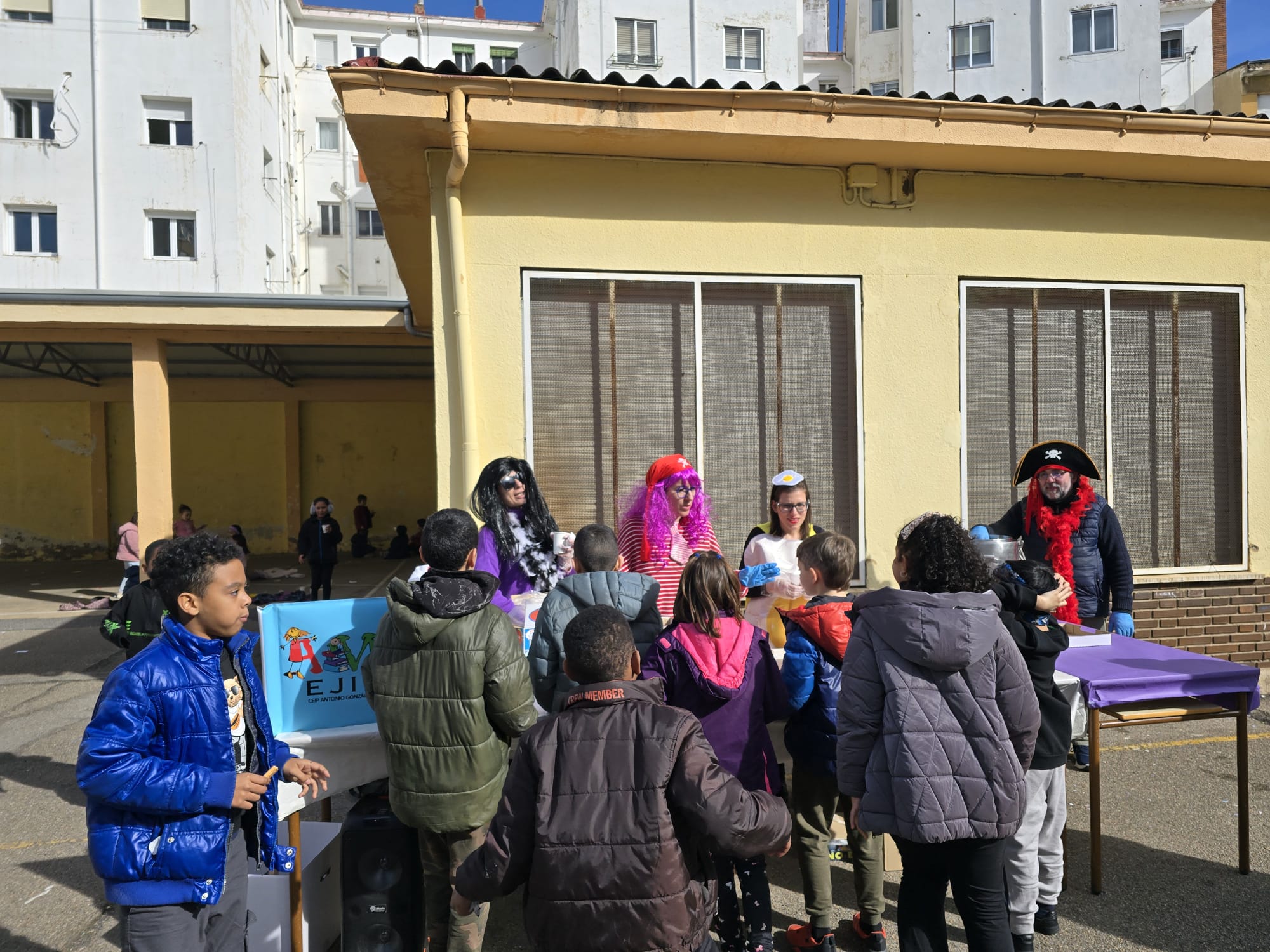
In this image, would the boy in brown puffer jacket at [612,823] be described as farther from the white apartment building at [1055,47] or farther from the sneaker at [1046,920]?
the white apartment building at [1055,47]

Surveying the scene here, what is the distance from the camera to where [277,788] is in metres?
2.70

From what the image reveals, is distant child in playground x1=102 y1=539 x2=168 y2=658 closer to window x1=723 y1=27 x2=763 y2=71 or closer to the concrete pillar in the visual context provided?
the concrete pillar

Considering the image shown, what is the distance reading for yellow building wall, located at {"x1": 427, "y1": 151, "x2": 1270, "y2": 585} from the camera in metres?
5.54

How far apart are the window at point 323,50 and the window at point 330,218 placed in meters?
5.39

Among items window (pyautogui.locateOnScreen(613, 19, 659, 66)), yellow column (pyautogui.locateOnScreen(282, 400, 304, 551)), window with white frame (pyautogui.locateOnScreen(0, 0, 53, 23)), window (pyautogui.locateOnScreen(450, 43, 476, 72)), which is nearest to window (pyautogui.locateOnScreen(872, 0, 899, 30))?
window (pyautogui.locateOnScreen(613, 19, 659, 66))

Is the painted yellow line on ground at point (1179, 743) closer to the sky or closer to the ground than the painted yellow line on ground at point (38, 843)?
closer to the sky

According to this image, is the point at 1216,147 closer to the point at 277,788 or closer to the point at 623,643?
the point at 623,643

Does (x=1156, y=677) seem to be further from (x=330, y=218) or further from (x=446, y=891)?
(x=330, y=218)

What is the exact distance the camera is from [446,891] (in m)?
3.01

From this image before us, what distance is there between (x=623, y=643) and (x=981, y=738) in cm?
121

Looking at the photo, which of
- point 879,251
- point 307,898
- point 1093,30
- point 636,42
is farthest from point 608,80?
point 1093,30

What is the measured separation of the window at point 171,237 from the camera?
71.6 feet

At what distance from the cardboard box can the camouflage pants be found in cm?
42

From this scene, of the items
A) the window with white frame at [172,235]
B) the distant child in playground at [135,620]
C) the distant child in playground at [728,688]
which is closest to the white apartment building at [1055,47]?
the window with white frame at [172,235]
